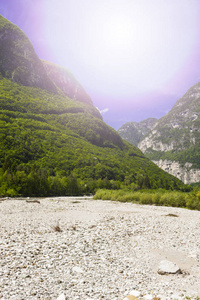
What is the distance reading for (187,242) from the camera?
39.7 feet

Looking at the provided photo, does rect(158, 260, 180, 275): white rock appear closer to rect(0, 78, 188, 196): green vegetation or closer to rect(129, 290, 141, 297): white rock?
rect(129, 290, 141, 297): white rock

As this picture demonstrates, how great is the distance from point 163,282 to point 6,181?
53992 mm

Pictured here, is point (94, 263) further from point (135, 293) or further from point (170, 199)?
point (170, 199)

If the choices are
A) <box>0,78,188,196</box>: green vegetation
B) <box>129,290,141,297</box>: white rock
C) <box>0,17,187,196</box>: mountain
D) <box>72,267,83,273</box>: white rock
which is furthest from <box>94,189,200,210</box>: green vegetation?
<box>129,290,141,297</box>: white rock

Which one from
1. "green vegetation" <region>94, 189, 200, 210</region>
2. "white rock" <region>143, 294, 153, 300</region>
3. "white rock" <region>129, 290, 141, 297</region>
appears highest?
"white rock" <region>143, 294, 153, 300</region>

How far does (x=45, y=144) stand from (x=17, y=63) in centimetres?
13498

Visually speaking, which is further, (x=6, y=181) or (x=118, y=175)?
(x=118, y=175)

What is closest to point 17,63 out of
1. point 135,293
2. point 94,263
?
point 94,263

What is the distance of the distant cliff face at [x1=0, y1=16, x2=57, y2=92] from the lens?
542 ft

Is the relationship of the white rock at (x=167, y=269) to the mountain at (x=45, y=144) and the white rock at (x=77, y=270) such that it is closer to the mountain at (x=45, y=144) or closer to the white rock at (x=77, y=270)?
the white rock at (x=77, y=270)

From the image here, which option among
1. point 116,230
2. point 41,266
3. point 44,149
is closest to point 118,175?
point 44,149

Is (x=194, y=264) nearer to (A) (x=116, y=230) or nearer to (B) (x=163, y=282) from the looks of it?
(B) (x=163, y=282)

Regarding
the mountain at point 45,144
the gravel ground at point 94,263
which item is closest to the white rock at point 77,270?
the gravel ground at point 94,263

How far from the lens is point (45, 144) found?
101 m
